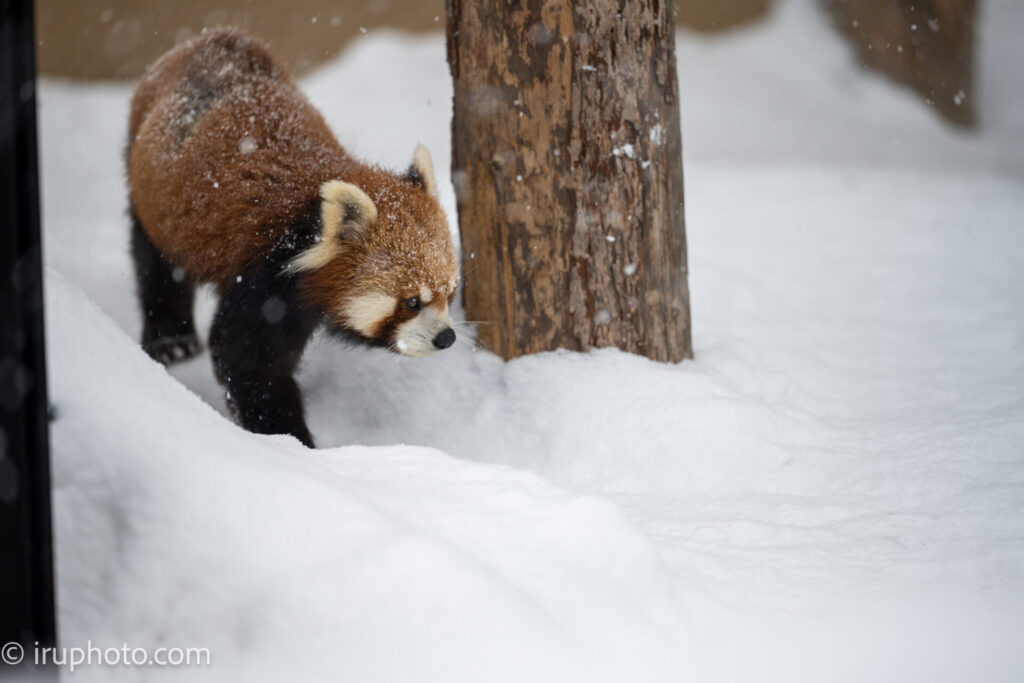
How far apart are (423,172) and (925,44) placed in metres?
6.66

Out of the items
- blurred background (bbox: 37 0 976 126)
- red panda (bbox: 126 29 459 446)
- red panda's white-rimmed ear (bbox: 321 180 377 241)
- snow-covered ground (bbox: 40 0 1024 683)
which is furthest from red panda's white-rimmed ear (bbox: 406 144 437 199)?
blurred background (bbox: 37 0 976 126)

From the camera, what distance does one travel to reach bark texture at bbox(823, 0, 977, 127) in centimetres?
741

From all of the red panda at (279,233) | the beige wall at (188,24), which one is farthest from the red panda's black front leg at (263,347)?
the beige wall at (188,24)

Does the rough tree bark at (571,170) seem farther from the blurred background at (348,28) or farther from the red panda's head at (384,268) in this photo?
the blurred background at (348,28)

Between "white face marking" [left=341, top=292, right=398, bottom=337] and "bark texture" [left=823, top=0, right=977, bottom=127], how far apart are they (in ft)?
22.8

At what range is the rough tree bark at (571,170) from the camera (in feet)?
8.24

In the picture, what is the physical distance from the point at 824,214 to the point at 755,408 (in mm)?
2662

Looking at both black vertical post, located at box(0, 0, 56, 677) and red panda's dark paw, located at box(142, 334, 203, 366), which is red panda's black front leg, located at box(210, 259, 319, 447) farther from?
black vertical post, located at box(0, 0, 56, 677)

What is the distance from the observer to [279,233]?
94.9 inches

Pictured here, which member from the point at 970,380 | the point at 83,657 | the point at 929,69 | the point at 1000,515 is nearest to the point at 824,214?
the point at 970,380

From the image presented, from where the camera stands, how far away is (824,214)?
4.81m

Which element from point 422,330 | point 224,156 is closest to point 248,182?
point 224,156

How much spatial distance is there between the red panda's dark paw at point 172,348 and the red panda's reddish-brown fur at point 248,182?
549mm

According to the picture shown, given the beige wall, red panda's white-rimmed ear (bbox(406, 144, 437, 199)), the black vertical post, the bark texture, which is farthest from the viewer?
the bark texture
